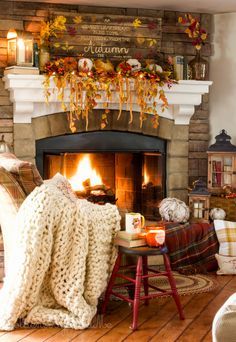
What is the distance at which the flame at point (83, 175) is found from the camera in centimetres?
575

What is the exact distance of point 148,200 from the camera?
5.92 m

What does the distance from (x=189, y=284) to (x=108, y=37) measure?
2.20 metres

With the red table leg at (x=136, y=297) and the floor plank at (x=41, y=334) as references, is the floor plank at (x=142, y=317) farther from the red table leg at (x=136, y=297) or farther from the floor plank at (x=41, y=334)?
the floor plank at (x=41, y=334)

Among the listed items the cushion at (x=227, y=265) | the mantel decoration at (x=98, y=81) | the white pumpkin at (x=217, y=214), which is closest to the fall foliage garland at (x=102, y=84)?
the mantel decoration at (x=98, y=81)

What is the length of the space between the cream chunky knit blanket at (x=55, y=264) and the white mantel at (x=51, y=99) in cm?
153

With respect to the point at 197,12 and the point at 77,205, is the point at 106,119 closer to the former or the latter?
the point at 197,12

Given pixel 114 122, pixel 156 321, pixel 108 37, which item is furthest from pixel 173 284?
pixel 108 37

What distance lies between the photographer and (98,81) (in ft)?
16.9

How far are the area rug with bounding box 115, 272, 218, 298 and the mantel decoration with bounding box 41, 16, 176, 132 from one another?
1423 millimetres

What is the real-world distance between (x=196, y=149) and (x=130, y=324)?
2.63 m

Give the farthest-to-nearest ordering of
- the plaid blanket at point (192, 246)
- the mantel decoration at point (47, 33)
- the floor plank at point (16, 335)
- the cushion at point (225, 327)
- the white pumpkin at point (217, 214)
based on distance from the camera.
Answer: the white pumpkin at point (217, 214)
the mantel decoration at point (47, 33)
the plaid blanket at point (192, 246)
the floor plank at point (16, 335)
the cushion at point (225, 327)

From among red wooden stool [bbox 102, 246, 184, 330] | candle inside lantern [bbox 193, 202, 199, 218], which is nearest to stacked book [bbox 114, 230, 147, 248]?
red wooden stool [bbox 102, 246, 184, 330]

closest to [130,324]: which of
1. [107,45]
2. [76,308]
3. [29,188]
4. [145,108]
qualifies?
[76,308]

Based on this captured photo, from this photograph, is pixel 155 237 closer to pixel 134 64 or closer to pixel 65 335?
pixel 65 335
